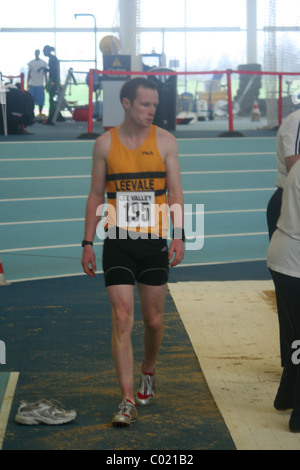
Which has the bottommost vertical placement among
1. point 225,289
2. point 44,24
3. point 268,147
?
point 225,289

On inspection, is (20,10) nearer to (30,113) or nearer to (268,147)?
(30,113)

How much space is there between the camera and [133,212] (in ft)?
12.8

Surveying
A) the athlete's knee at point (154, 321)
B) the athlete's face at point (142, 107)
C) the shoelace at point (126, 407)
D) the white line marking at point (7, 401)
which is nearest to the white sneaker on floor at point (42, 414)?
the white line marking at point (7, 401)

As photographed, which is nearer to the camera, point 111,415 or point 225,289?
point 111,415

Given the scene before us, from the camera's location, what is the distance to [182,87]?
29328 mm

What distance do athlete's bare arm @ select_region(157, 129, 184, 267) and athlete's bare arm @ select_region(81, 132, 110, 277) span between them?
27cm

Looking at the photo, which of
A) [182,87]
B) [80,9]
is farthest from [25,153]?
[182,87]

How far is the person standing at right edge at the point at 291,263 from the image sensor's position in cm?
365

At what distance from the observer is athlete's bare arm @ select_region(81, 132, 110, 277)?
3945mm

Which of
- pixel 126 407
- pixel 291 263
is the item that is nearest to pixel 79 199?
pixel 126 407

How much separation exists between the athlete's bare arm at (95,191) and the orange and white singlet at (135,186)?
0.11ft

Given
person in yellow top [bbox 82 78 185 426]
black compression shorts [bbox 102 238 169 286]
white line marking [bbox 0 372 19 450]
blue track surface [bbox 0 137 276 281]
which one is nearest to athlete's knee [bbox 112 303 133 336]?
person in yellow top [bbox 82 78 185 426]
